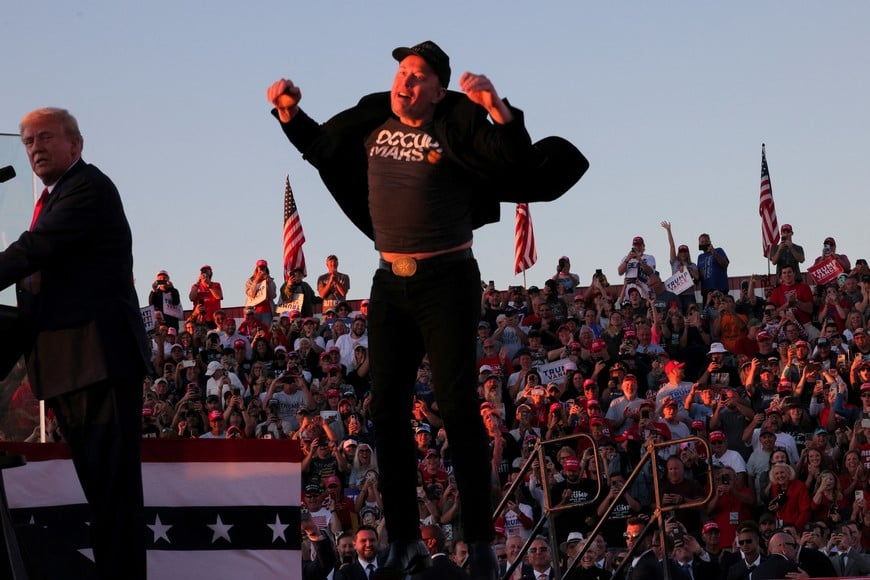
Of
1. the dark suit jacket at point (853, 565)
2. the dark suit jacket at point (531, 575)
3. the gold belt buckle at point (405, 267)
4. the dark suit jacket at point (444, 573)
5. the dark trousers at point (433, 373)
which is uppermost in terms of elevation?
the gold belt buckle at point (405, 267)

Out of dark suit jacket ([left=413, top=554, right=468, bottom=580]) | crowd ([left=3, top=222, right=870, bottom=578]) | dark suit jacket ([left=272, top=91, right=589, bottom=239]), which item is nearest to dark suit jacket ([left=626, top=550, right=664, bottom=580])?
crowd ([left=3, top=222, right=870, bottom=578])

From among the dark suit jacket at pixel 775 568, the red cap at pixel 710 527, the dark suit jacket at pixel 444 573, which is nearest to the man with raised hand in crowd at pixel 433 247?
the dark suit jacket at pixel 444 573

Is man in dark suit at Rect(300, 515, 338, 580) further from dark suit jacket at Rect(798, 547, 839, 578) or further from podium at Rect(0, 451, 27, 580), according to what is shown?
podium at Rect(0, 451, 27, 580)

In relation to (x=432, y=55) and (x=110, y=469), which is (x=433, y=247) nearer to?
(x=432, y=55)

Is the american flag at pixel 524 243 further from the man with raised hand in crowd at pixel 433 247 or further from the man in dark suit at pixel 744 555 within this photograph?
the man with raised hand in crowd at pixel 433 247

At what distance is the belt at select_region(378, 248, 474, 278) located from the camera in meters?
5.60

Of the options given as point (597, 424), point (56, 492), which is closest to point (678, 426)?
point (597, 424)

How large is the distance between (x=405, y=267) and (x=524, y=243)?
19.9 meters

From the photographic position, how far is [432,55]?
5598mm

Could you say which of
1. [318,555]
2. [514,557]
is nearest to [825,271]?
[514,557]

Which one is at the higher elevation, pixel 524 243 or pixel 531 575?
pixel 524 243

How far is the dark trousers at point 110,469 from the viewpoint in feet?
17.4

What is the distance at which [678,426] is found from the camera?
15656 millimetres

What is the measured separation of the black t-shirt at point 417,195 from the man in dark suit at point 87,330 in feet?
3.40
